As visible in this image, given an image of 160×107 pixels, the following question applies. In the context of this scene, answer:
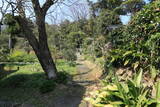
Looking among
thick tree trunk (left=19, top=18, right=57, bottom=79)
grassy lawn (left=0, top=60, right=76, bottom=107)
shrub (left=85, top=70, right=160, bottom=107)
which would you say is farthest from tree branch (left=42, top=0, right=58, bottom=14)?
shrub (left=85, top=70, right=160, bottom=107)

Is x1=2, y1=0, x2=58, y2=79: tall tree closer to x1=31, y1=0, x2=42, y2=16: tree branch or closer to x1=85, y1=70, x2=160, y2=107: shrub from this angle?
x1=31, y1=0, x2=42, y2=16: tree branch

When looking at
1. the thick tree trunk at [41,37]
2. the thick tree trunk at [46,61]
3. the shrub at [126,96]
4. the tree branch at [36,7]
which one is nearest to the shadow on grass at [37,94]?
the thick tree trunk at [46,61]

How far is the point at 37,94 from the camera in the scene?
6.12m

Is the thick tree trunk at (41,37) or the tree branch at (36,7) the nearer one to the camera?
the tree branch at (36,7)

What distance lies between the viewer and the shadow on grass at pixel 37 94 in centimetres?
554

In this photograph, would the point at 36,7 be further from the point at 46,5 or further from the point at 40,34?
the point at 40,34

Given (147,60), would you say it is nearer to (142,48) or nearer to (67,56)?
(142,48)

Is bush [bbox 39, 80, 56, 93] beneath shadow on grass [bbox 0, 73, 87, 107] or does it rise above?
above

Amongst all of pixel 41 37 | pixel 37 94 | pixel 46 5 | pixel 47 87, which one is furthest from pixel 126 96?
pixel 46 5

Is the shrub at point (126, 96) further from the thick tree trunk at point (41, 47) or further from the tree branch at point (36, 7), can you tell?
the tree branch at point (36, 7)

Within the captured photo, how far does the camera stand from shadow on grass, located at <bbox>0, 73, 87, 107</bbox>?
5535mm

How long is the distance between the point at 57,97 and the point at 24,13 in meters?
3.02

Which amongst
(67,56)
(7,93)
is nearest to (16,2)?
(7,93)

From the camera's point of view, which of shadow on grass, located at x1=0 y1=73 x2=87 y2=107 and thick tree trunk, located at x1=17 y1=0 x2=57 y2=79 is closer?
shadow on grass, located at x1=0 y1=73 x2=87 y2=107
